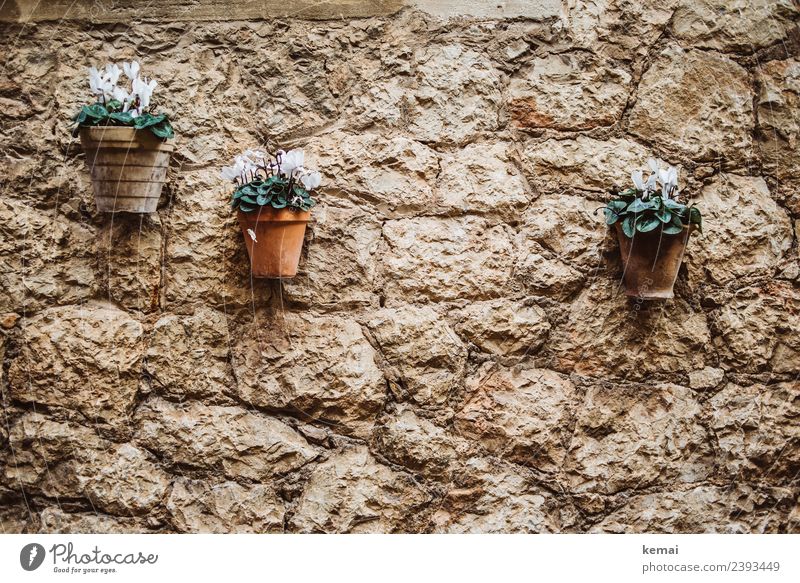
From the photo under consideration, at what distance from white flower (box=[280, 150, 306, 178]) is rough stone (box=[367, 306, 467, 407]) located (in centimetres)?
48

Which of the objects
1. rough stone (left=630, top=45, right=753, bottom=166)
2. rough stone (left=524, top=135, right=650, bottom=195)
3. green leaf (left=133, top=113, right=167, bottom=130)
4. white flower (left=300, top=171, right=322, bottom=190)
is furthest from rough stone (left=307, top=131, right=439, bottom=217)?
rough stone (left=630, top=45, right=753, bottom=166)

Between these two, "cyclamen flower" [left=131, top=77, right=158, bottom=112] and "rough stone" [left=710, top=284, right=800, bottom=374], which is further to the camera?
"rough stone" [left=710, top=284, right=800, bottom=374]

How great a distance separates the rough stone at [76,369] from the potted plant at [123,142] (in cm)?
37

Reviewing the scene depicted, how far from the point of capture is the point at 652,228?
1760mm

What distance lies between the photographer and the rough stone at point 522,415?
1.93 m

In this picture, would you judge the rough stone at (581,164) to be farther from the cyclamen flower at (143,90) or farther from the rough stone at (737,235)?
the cyclamen flower at (143,90)

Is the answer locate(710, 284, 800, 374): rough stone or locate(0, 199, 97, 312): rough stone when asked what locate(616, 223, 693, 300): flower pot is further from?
locate(0, 199, 97, 312): rough stone

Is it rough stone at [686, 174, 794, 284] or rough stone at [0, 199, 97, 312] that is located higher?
rough stone at [686, 174, 794, 284]

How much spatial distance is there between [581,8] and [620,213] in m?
0.63

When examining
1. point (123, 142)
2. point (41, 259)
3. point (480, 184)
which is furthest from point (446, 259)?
point (41, 259)

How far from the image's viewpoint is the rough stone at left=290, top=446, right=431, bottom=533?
190cm

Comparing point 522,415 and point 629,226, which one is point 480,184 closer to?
point 629,226

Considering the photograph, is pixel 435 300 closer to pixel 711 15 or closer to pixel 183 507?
pixel 183 507
